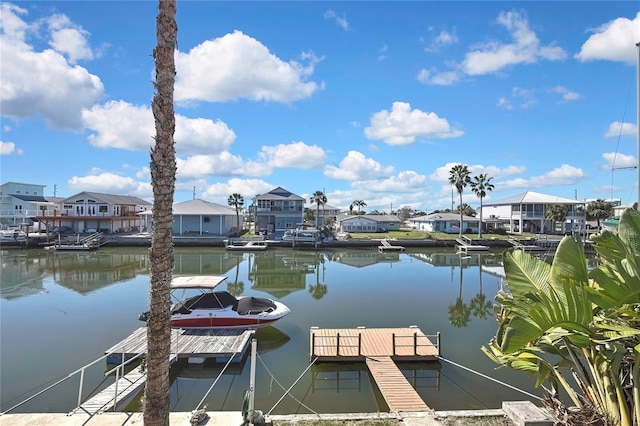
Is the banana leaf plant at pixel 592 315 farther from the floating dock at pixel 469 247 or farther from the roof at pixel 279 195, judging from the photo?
the roof at pixel 279 195

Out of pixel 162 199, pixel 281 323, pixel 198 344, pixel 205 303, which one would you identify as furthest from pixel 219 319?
pixel 162 199

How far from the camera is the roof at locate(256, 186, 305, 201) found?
5812 cm

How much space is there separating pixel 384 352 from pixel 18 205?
80007mm

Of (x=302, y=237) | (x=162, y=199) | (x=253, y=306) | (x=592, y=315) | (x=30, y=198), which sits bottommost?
(x=253, y=306)

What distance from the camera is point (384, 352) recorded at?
12.0m

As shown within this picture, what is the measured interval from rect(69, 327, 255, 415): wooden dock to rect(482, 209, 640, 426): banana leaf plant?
8.64 metres

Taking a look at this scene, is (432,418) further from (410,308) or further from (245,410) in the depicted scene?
(410,308)

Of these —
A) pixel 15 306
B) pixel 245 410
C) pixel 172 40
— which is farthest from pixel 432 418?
pixel 15 306

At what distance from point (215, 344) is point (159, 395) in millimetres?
8335

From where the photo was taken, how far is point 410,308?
18875 mm

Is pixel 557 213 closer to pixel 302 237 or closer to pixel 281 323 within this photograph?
pixel 302 237

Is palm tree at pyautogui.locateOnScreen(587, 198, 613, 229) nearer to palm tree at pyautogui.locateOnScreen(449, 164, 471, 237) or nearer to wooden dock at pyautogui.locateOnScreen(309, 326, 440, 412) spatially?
palm tree at pyautogui.locateOnScreen(449, 164, 471, 237)

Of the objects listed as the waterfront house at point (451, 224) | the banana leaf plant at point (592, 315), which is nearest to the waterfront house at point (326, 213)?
the waterfront house at point (451, 224)

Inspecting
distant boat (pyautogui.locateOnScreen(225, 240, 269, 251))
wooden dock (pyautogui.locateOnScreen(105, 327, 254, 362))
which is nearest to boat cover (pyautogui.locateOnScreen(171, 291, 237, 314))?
wooden dock (pyautogui.locateOnScreen(105, 327, 254, 362))
